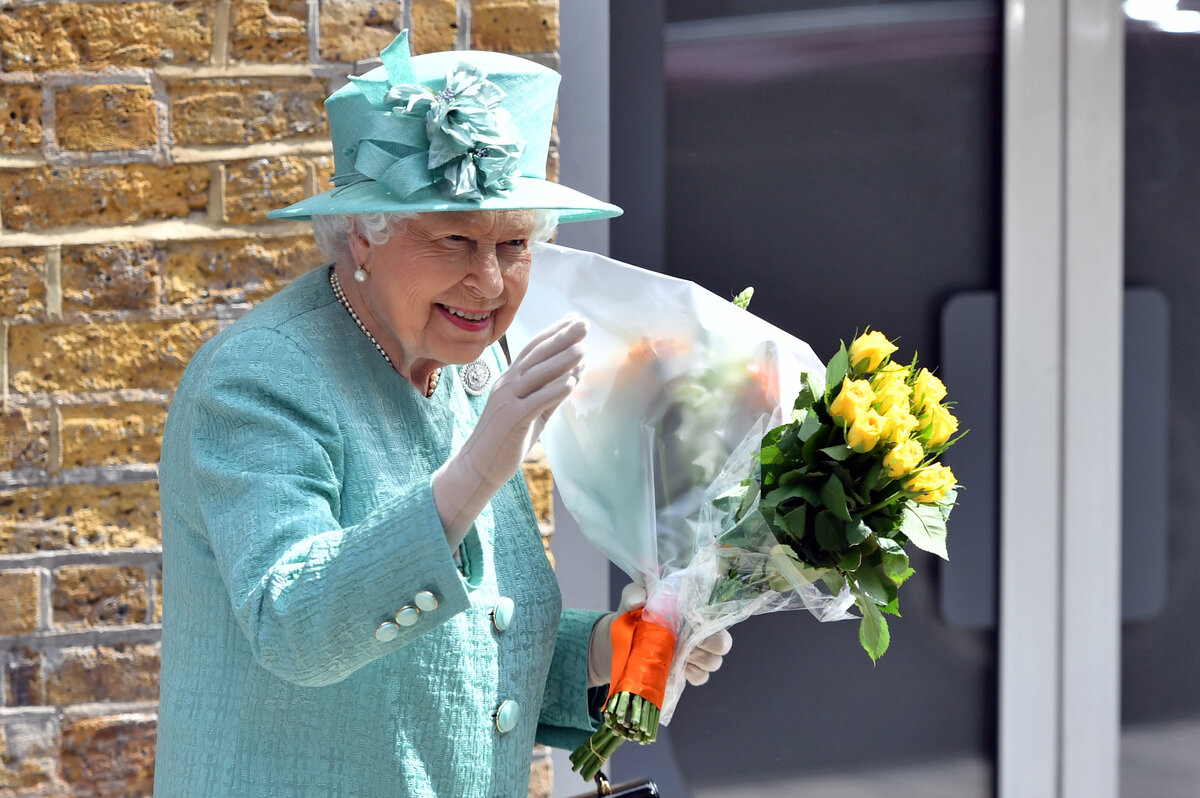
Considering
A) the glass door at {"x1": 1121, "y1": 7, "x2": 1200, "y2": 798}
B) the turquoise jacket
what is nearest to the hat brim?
the turquoise jacket

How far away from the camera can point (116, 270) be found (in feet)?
6.58

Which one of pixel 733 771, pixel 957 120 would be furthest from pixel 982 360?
pixel 733 771

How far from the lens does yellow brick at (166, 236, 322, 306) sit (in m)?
2.01

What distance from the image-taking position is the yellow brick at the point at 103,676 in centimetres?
203

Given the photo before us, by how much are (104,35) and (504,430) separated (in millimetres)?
1286

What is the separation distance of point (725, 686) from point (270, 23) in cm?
157

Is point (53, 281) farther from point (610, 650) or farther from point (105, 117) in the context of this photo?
point (610, 650)

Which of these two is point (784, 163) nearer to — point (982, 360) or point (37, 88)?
point (982, 360)

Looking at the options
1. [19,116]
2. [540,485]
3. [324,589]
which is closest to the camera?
[324,589]

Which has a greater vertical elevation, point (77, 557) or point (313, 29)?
point (313, 29)

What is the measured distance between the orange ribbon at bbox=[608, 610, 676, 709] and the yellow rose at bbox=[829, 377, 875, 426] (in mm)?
367

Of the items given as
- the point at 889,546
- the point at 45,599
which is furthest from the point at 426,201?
the point at 45,599

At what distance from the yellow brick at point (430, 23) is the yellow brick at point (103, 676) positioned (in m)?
1.12

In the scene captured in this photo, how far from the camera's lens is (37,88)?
1.98m
